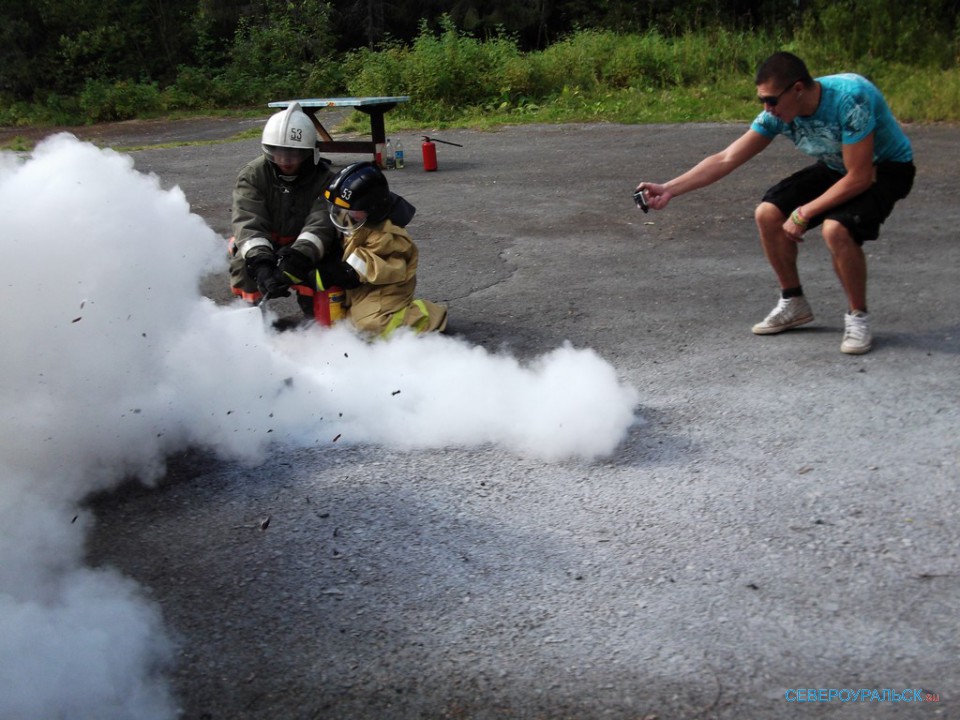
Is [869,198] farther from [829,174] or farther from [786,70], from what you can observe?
[786,70]

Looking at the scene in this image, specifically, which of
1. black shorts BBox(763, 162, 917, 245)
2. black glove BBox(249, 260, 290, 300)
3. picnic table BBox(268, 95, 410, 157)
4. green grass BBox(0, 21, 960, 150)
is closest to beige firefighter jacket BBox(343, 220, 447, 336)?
black glove BBox(249, 260, 290, 300)

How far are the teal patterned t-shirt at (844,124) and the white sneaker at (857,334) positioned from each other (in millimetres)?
802

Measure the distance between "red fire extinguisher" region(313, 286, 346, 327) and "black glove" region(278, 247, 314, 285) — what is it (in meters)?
0.25

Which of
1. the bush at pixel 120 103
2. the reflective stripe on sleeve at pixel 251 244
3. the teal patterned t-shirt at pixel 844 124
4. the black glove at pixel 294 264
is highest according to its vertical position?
the bush at pixel 120 103

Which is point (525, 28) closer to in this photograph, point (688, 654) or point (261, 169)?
point (261, 169)

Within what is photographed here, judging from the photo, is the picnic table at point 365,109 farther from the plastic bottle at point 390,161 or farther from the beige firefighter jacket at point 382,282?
the beige firefighter jacket at point 382,282

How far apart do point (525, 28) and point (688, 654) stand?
26239mm

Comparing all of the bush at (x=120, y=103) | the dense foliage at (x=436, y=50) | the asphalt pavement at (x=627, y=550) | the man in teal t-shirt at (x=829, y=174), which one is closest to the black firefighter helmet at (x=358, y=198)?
the asphalt pavement at (x=627, y=550)

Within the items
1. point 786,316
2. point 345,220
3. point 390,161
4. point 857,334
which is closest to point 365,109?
point 390,161

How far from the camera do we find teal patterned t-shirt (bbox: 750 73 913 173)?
4.82m

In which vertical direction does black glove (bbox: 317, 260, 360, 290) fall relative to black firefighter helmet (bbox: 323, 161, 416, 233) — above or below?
below

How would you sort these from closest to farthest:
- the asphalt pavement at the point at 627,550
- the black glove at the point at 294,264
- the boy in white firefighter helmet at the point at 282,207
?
the asphalt pavement at the point at 627,550
the black glove at the point at 294,264
the boy in white firefighter helmet at the point at 282,207

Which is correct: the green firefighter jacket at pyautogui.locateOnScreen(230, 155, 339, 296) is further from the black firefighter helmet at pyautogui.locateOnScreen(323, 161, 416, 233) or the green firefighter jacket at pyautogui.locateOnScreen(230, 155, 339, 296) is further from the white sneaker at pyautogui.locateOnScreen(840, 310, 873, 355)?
the white sneaker at pyautogui.locateOnScreen(840, 310, 873, 355)

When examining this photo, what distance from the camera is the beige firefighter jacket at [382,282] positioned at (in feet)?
17.5
